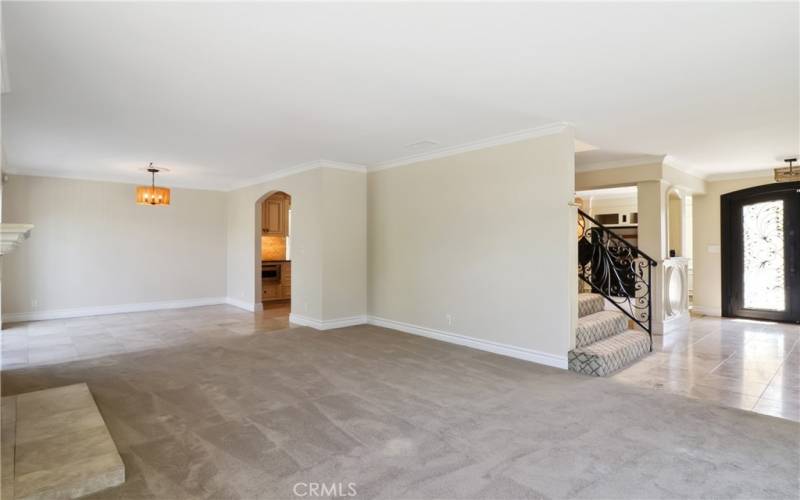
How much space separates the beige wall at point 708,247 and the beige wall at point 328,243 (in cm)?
642

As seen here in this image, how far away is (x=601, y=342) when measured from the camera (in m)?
4.93

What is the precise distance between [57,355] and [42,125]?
105 inches

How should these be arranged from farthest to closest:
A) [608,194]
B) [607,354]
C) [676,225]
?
[608,194] → [676,225] → [607,354]

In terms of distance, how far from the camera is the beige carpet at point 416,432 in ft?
7.79

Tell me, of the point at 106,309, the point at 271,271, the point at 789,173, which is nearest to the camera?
the point at 789,173

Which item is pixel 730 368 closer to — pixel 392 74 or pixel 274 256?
pixel 392 74

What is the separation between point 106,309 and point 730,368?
Result: 979 cm

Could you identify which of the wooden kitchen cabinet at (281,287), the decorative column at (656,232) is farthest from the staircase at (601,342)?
the wooden kitchen cabinet at (281,287)

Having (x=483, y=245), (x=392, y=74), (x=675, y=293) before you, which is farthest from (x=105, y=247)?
(x=675, y=293)

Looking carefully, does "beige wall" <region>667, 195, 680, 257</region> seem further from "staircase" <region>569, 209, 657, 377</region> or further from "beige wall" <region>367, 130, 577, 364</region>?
"beige wall" <region>367, 130, 577, 364</region>

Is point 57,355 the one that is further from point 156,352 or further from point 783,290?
point 783,290

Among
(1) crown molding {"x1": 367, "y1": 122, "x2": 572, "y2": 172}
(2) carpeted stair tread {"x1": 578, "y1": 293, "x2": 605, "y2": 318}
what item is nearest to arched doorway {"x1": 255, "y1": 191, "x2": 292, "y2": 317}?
(1) crown molding {"x1": 367, "y1": 122, "x2": 572, "y2": 172}

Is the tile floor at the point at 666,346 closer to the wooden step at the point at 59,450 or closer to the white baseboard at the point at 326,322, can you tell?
the white baseboard at the point at 326,322

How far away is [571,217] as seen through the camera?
452 cm
